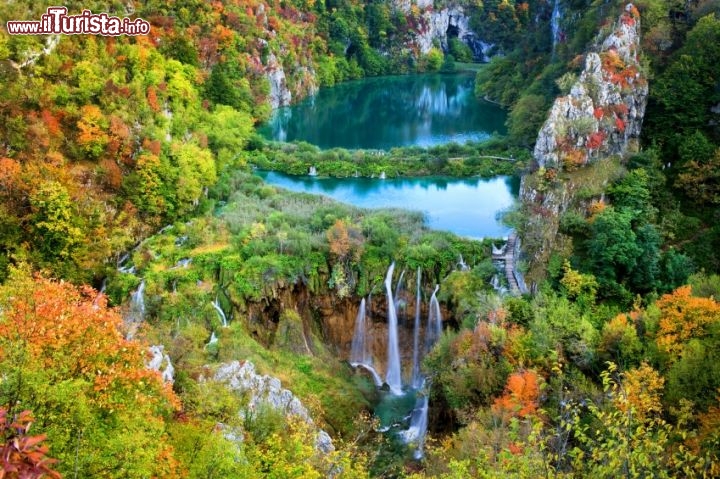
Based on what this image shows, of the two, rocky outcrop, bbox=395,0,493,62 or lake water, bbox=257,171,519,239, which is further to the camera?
rocky outcrop, bbox=395,0,493,62

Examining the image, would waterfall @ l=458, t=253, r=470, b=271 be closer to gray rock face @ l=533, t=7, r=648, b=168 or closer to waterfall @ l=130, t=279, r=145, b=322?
gray rock face @ l=533, t=7, r=648, b=168

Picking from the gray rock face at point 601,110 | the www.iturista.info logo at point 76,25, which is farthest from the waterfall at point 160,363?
the www.iturista.info logo at point 76,25

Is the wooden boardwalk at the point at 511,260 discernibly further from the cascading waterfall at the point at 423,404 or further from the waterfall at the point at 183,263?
the waterfall at the point at 183,263

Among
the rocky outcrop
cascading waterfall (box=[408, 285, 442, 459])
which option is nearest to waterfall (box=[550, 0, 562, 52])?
the rocky outcrop

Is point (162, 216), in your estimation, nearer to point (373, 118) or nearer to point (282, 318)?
point (282, 318)

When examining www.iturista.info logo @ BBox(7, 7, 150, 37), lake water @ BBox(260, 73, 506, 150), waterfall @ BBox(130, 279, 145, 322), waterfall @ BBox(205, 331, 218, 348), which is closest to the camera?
waterfall @ BBox(205, 331, 218, 348)

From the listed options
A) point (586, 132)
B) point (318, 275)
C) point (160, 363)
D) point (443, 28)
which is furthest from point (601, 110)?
point (443, 28)
